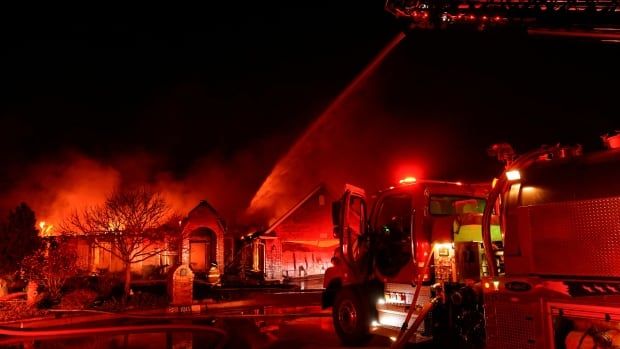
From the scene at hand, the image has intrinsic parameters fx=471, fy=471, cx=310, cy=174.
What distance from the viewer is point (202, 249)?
25.0 meters

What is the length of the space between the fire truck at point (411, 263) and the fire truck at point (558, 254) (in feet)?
1.94

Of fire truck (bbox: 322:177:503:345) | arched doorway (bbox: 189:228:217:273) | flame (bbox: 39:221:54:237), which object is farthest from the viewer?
arched doorway (bbox: 189:228:217:273)

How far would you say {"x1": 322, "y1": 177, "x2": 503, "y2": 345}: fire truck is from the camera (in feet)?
20.9

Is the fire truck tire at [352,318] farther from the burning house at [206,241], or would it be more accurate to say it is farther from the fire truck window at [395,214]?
the burning house at [206,241]

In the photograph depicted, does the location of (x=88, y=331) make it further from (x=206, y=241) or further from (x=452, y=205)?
(x=206, y=241)

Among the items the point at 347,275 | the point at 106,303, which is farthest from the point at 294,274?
the point at 347,275

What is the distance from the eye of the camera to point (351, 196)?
8.38 meters

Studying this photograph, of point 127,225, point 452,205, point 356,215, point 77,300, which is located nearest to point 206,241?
point 127,225

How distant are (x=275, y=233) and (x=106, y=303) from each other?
484 inches

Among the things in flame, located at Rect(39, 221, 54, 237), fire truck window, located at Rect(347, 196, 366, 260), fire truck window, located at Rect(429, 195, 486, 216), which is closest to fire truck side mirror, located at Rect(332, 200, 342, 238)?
fire truck window, located at Rect(347, 196, 366, 260)

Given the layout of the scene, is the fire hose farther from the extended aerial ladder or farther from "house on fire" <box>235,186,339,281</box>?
"house on fire" <box>235,186,339,281</box>

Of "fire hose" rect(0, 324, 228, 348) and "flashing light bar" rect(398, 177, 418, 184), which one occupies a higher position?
"flashing light bar" rect(398, 177, 418, 184)

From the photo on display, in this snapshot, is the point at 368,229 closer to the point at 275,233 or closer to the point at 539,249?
the point at 539,249

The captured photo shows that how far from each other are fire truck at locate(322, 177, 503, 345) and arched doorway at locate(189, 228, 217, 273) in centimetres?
1654
